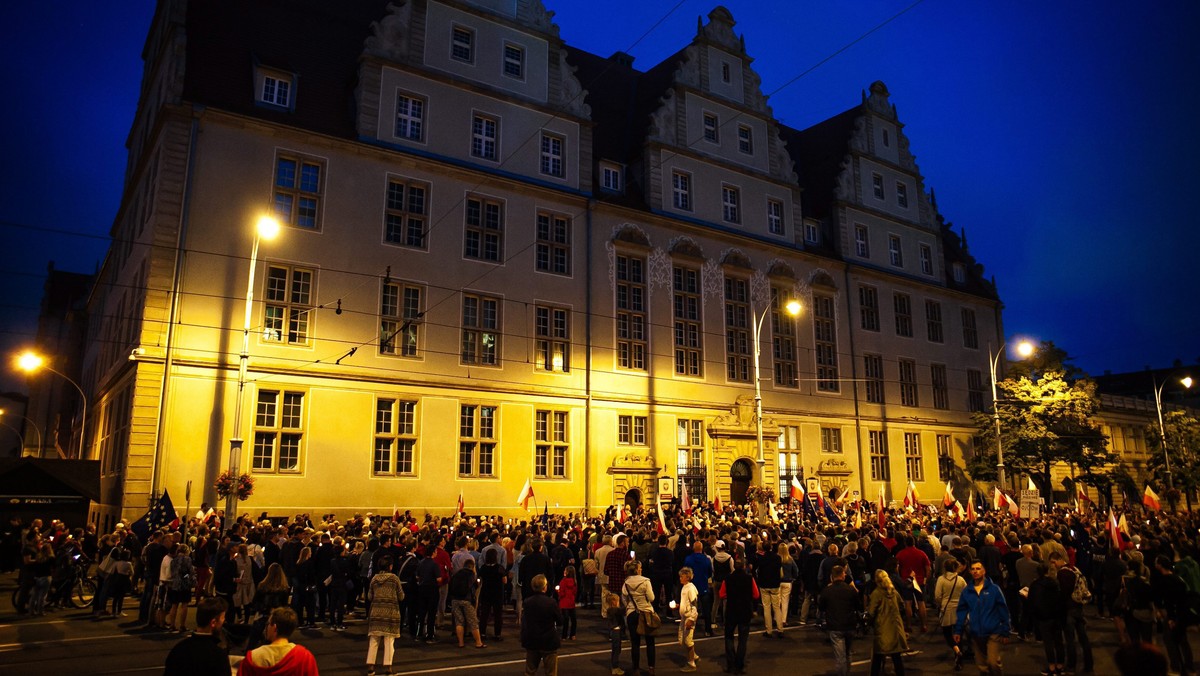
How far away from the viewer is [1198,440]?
5597 cm

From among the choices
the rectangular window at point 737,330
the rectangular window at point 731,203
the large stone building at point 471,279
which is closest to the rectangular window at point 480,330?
the large stone building at point 471,279

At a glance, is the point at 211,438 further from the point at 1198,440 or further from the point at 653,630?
the point at 1198,440

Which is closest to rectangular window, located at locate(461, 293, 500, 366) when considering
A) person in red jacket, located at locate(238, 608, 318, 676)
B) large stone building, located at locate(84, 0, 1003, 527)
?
large stone building, located at locate(84, 0, 1003, 527)

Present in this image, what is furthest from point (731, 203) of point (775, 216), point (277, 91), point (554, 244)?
point (277, 91)

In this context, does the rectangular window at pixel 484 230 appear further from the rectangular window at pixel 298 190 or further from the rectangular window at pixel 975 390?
the rectangular window at pixel 975 390

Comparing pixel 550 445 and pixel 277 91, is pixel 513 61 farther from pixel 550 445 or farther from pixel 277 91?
pixel 550 445

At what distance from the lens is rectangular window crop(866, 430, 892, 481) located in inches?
1777

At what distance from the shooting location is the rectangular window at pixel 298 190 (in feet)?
93.4

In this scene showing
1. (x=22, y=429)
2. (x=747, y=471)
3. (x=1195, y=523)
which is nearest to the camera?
(x=1195, y=523)

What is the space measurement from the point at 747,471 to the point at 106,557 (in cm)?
2874

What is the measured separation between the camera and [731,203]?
41875 mm

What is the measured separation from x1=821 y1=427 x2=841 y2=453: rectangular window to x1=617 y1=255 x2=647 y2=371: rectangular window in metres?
12.6

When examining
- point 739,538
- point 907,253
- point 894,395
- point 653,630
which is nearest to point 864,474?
point 894,395

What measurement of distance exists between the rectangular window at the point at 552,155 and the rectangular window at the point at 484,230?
10.4 ft
